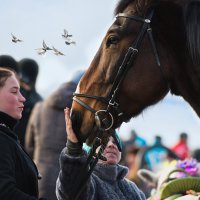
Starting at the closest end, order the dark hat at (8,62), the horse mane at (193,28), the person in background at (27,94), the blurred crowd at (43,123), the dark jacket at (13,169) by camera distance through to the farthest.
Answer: the dark jacket at (13,169) → the horse mane at (193,28) → the blurred crowd at (43,123) → the dark hat at (8,62) → the person in background at (27,94)

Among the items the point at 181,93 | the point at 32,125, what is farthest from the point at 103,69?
the point at 32,125

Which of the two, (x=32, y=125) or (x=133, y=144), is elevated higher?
(x=32, y=125)

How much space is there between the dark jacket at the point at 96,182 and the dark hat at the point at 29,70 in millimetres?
2887

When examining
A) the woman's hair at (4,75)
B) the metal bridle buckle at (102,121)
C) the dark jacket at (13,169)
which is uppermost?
the woman's hair at (4,75)

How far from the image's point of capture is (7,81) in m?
3.69

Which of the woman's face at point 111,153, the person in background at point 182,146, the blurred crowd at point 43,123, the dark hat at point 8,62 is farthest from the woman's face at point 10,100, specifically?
the person in background at point 182,146

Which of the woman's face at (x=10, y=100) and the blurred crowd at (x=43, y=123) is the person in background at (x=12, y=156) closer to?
the woman's face at (x=10, y=100)

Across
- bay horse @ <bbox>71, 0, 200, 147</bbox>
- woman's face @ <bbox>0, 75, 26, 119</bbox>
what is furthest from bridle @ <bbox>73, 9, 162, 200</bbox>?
woman's face @ <bbox>0, 75, 26, 119</bbox>

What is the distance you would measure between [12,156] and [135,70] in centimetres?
83

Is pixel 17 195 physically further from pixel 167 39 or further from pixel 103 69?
pixel 167 39

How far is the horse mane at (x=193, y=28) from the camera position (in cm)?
352

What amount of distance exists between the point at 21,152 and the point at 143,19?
3.22 feet

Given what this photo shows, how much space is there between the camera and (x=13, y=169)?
135 inches

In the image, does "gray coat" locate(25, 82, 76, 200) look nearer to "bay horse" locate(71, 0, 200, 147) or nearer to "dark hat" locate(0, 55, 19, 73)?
"dark hat" locate(0, 55, 19, 73)
